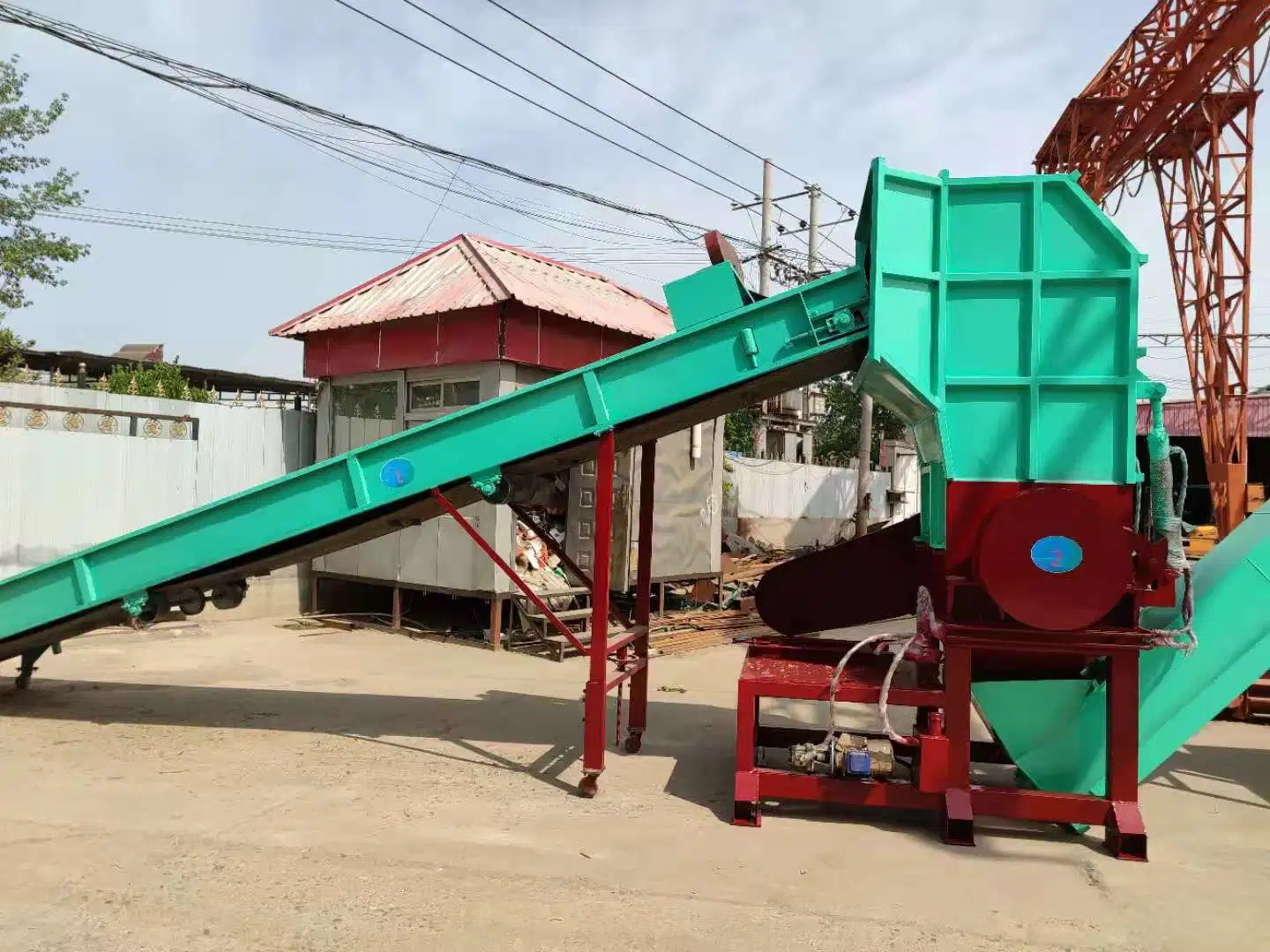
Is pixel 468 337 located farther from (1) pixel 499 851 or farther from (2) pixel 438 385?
(1) pixel 499 851

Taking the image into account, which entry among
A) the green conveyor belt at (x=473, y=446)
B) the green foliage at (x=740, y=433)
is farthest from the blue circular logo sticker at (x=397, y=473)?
the green foliage at (x=740, y=433)

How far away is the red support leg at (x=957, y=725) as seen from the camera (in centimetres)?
515

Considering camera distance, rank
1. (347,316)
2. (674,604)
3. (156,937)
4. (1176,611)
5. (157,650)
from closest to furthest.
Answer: (156,937) < (1176,611) < (157,650) < (347,316) < (674,604)

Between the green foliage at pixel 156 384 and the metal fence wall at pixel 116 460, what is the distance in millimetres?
5983

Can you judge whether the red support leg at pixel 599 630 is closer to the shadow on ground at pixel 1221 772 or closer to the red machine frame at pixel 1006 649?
the red machine frame at pixel 1006 649

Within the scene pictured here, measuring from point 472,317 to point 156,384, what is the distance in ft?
39.1

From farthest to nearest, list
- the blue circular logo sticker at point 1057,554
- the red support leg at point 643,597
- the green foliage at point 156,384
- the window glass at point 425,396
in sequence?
the green foliage at point 156,384
the window glass at point 425,396
the red support leg at point 643,597
the blue circular logo sticker at point 1057,554

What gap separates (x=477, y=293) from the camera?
10.9 m

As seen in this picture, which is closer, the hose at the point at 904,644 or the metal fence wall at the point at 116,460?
the hose at the point at 904,644

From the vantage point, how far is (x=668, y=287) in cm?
598

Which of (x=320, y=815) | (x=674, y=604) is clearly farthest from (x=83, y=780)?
(x=674, y=604)

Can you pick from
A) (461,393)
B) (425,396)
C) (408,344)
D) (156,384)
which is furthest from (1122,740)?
(156,384)

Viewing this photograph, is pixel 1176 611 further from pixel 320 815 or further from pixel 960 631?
pixel 320 815

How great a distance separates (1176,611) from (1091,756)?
42.1 inches
